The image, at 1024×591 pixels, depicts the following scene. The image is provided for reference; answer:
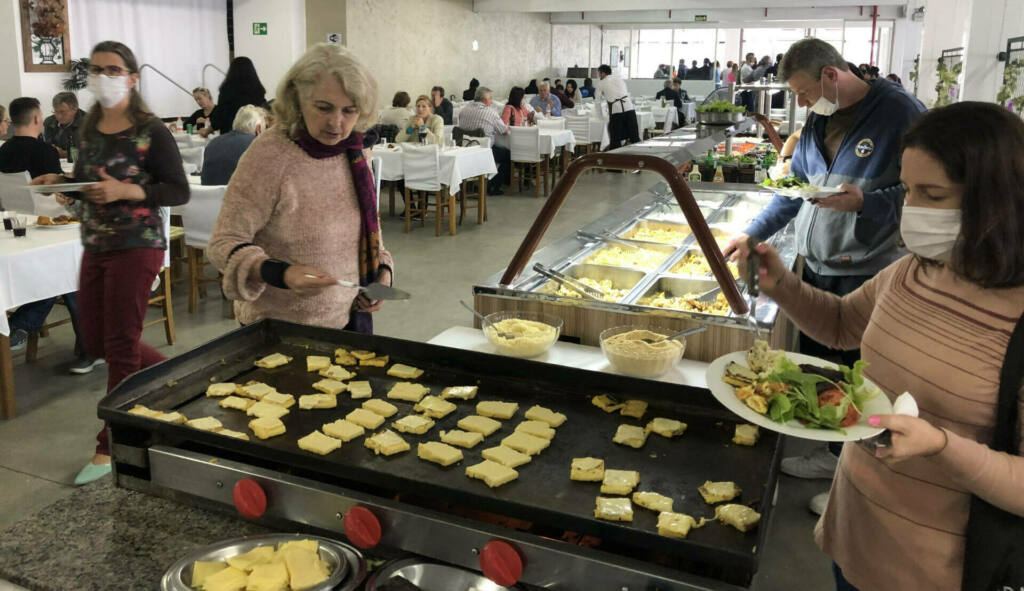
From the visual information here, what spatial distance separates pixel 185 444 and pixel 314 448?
0.26 metres

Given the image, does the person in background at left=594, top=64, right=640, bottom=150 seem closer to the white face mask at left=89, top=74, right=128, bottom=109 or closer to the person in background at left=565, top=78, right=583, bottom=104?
the person in background at left=565, top=78, right=583, bottom=104

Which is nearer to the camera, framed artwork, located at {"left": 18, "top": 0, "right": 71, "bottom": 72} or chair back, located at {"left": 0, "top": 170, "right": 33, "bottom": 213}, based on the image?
chair back, located at {"left": 0, "top": 170, "right": 33, "bottom": 213}

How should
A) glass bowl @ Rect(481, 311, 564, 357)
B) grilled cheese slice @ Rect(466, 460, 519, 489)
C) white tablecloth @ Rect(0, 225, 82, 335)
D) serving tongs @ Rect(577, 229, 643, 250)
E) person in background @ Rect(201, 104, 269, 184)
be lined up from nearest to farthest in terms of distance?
grilled cheese slice @ Rect(466, 460, 519, 489)
glass bowl @ Rect(481, 311, 564, 357)
serving tongs @ Rect(577, 229, 643, 250)
white tablecloth @ Rect(0, 225, 82, 335)
person in background @ Rect(201, 104, 269, 184)

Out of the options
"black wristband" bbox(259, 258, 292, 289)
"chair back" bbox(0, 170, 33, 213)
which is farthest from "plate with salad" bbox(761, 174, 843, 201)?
"chair back" bbox(0, 170, 33, 213)

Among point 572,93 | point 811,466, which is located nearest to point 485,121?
point 572,93

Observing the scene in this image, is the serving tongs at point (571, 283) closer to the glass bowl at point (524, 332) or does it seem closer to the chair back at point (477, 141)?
the glass bowl at point (524, 332)

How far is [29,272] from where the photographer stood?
351 centimetres

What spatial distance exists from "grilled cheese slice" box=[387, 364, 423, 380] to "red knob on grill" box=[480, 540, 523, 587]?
0.70 metres

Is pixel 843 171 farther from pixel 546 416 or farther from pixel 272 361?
pixel 272 361

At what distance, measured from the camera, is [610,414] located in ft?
5.15

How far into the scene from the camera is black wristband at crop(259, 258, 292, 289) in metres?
1.84

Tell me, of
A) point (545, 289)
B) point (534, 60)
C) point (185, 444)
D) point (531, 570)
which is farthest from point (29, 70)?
point (534, 60)

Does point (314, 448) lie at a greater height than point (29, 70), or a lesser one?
lesser

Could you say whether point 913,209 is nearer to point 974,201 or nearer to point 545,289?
point 974,201
